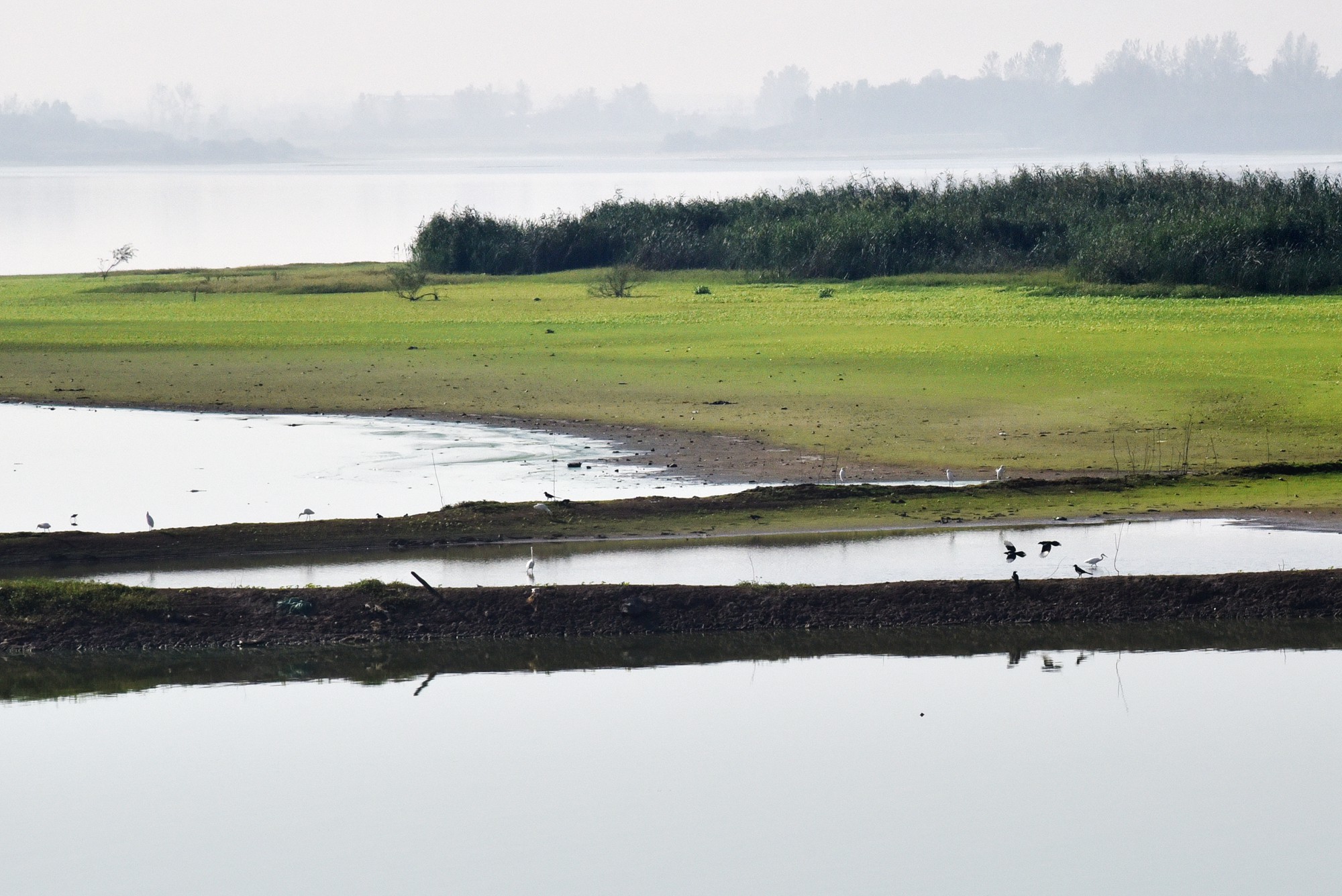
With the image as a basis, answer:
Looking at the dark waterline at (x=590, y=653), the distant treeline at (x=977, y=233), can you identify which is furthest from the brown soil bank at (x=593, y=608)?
the distant treeline at (x=977, y=233)

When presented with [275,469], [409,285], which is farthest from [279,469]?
[409,285]

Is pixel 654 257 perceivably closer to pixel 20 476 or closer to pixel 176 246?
pixel 20 476

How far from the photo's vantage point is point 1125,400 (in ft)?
77.4

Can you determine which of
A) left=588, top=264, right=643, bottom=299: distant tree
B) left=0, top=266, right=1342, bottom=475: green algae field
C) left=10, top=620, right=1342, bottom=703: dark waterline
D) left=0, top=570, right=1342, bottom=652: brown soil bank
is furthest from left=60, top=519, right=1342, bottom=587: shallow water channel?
left=588, top=264, right=643, bottom=299: distant tree

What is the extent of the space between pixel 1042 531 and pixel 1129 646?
3080 mm

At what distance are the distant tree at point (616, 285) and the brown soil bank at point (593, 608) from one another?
101ft

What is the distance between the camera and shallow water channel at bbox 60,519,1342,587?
→ 13.9 metres

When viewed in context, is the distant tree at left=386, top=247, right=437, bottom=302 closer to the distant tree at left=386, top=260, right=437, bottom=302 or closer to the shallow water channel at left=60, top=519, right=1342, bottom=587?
the distant tree at left=386, top=260, right=437, bottom=302

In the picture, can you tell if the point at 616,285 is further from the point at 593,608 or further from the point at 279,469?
the point at 593,608

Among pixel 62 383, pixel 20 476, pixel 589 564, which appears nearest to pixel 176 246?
pixel 62 383

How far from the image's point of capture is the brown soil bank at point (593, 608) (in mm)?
12523

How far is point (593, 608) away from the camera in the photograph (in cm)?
1268

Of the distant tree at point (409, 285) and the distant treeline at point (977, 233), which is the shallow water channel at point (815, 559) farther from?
the distant tree at point (409, 285)

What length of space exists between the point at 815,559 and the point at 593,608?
2583 mm
